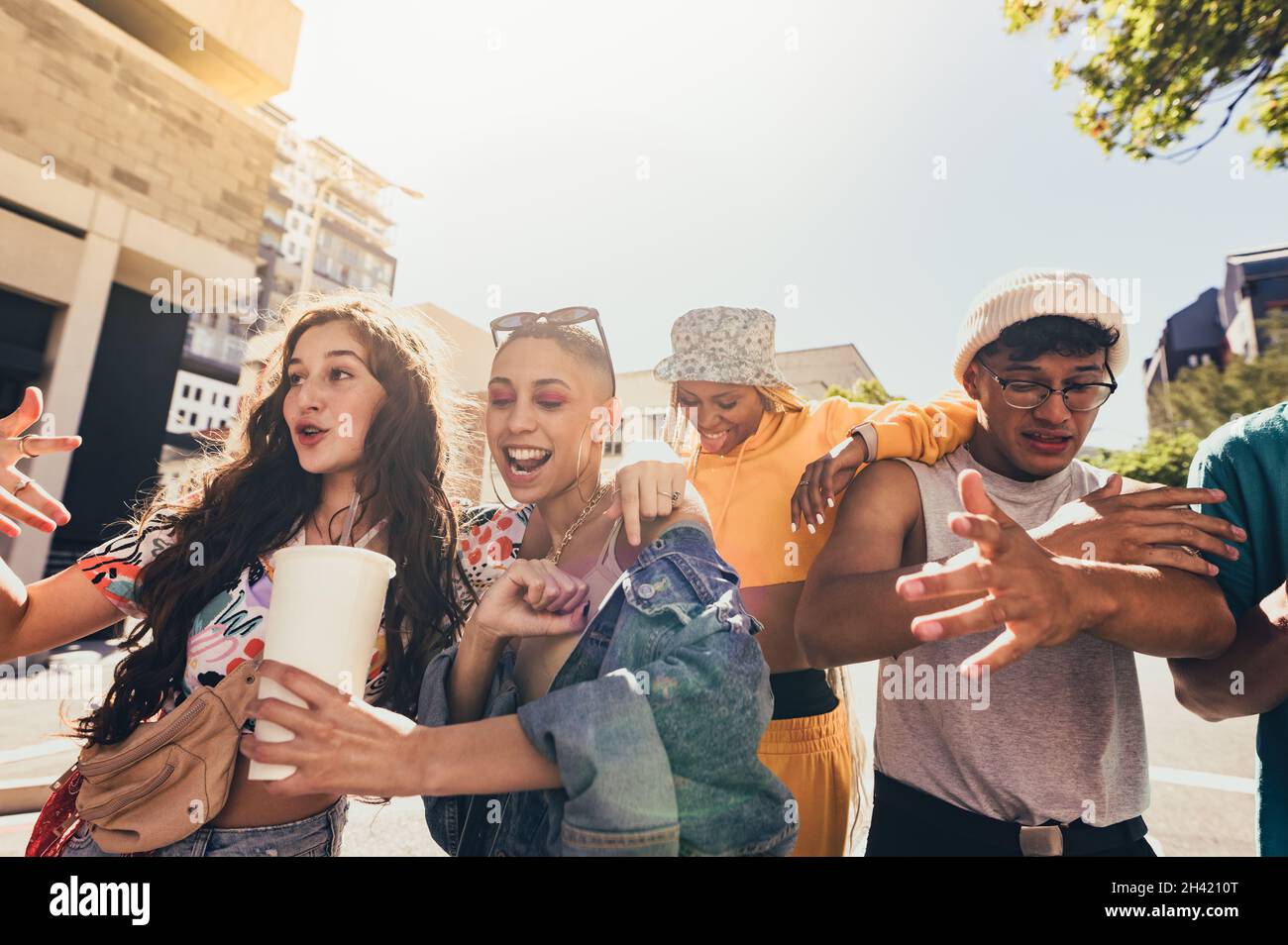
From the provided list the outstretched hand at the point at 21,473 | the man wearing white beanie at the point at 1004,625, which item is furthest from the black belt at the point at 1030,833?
the outstretched hand at the point at 21,473

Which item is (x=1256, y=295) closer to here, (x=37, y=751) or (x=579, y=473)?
(x=579, y=473)

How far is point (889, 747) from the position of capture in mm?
1650

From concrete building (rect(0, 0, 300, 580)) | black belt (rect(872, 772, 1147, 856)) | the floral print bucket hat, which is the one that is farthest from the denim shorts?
concrete building (rect(0, 0, 300, 580))

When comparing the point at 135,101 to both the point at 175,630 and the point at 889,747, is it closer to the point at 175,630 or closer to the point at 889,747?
the point at 175,630

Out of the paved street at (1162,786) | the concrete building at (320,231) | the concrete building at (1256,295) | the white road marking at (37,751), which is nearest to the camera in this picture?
the paved street at (1162,786)

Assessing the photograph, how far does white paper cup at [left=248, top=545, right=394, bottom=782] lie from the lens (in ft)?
3.49

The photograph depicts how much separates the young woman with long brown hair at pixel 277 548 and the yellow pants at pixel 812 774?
104cm

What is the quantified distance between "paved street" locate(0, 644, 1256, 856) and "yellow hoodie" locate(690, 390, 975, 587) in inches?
105

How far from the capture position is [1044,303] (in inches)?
60.1

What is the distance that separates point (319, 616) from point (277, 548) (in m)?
0.69

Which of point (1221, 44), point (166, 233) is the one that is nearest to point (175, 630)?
point (1221, 44)

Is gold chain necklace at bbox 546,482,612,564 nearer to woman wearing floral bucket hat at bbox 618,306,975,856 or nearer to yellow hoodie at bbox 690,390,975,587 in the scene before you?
woman wearing floral bucket hat at bbox 618,306,975,856

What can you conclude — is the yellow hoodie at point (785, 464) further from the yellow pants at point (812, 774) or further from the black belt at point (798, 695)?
the yellow pants at point (812, 774)

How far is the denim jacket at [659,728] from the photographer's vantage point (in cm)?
104
